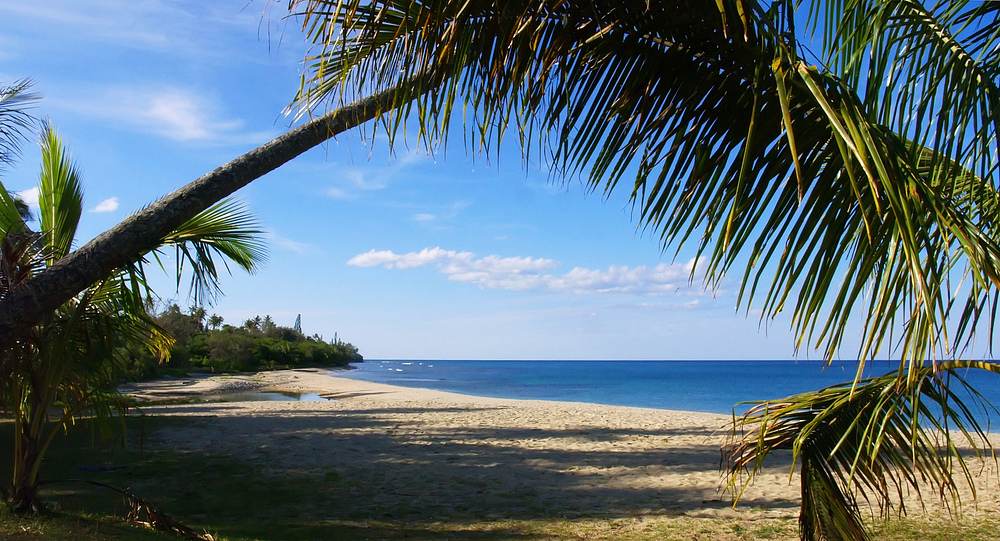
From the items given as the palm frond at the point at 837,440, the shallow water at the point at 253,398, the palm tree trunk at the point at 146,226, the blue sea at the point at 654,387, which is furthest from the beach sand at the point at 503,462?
the shallow water at the point at 253,398

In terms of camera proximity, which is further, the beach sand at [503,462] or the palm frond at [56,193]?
the beach sand at [503,462]

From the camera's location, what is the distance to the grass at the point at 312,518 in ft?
17.9

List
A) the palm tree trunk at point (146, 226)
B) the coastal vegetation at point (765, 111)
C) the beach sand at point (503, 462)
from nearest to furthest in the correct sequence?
the coastal vegetation at point (765, 111), the palm tree trunk at point (146, 226), the beach sand at point (503, 462)

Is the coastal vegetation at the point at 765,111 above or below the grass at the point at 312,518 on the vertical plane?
above

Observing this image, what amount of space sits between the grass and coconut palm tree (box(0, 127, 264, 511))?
2.31 feet

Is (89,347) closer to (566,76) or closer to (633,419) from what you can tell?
(566,76)

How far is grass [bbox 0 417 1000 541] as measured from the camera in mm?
5445

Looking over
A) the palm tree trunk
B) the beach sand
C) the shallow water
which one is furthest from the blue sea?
the shallow water

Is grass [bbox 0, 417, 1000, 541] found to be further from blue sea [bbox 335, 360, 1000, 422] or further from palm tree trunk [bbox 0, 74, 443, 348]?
blue sea [bbox 335, 360, 1000, 422]

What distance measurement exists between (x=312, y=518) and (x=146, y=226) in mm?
4077

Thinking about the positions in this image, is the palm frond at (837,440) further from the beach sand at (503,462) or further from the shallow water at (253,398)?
the shallow water at (253,398)

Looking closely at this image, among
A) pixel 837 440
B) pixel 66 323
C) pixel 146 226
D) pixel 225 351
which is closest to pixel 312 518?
pixel 66 323

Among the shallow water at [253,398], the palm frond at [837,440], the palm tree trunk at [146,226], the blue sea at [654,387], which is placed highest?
the palm tree trunk at [146,226]

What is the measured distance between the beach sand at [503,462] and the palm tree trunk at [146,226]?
2.86 metres
